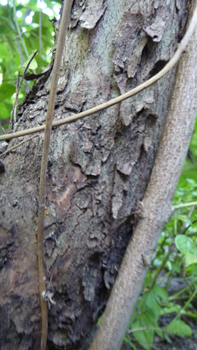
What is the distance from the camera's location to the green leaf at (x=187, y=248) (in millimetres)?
571

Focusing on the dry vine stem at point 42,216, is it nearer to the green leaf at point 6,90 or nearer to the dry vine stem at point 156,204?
the dry vine stem at point 156,204

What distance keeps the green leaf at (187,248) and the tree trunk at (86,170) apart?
0.42 ft

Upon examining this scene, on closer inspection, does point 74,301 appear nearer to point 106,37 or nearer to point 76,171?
point 76,171

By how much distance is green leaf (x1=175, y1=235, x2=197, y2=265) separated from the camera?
571 millimetres

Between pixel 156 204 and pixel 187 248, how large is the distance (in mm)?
128

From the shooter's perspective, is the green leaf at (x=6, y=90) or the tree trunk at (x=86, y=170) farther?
the green leaf at (x=6, y=90)

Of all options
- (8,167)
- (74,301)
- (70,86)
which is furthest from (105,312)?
(70,86)

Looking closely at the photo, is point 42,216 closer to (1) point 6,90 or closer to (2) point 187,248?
(2) point 187,248

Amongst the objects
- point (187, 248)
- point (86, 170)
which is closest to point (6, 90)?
point (86, 170)

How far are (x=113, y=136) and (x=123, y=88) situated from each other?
95mm

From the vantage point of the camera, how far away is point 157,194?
56 centimetres

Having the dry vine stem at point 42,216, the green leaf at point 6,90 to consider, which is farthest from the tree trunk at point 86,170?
the green leaf at point 6,90

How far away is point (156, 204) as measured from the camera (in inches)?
22.2

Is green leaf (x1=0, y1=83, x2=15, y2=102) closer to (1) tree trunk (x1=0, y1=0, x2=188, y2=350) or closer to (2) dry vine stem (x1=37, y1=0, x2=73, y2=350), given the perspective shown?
(1) tree trunk (x1=0, y1=0, x2=188, y2=350)
